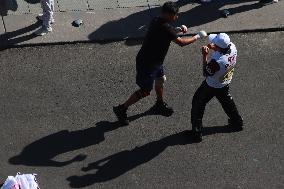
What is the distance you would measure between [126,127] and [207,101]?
1308mm

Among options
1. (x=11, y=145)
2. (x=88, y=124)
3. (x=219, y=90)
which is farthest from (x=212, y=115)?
(x=11, y=145)

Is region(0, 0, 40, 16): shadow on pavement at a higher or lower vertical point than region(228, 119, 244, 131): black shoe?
higher

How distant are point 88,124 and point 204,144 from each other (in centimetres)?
170

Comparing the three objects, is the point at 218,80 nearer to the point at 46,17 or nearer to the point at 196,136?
the point at 196,136

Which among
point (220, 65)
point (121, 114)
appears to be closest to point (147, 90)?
point (121, 114)

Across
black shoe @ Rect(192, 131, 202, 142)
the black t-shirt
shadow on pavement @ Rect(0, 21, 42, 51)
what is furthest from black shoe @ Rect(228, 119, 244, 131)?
shadow on pavement @ Rect(0, 21, 42, 51)

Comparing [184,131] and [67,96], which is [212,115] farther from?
[67,96]

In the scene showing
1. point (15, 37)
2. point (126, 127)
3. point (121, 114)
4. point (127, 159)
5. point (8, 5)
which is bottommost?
point (127, 159)

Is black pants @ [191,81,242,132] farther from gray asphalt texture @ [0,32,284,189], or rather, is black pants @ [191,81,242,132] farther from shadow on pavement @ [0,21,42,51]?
shadow on pavement @ [0,21,42,51]

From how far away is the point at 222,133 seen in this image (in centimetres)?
873

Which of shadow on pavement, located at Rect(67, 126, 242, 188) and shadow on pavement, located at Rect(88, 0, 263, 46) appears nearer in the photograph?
shadow on pavement, located at Rect(67, 126, 242, 188)

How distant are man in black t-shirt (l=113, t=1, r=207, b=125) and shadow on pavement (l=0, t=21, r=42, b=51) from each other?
2.49 meters

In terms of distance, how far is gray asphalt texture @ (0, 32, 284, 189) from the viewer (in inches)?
321

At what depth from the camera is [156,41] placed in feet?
26.5
